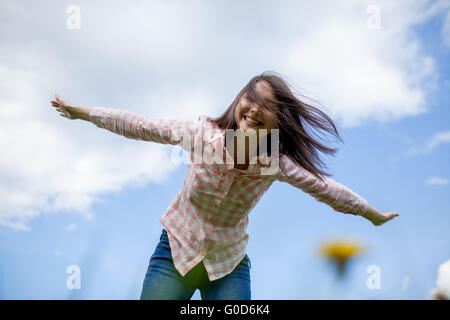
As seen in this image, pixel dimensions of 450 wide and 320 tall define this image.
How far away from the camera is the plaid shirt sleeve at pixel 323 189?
2701 millimetres

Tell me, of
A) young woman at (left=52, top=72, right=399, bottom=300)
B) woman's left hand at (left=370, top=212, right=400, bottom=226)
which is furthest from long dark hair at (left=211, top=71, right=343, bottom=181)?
woman's left hand at (left=370, top=212, right=400, bottom=226)

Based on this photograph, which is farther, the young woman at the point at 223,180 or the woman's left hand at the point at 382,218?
the woman's left hand at the point at 382,218

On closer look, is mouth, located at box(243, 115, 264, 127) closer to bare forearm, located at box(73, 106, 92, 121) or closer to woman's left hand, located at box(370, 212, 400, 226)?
bare forearm, located at box(73, 106, 92, 121)

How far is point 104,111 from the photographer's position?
2.63 meters

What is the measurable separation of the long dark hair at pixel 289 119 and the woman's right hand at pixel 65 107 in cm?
76

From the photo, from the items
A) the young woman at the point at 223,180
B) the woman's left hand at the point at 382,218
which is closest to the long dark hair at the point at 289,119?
the young woman at the point at 223,180

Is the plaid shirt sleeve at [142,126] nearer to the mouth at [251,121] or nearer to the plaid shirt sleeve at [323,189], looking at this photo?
the mouth at [251,121]

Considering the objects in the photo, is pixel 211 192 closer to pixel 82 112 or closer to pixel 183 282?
pixel 183 282

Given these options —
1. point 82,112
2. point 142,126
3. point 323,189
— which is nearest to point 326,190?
point 323,189

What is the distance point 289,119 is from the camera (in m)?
2.79

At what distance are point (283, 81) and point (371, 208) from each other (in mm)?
907

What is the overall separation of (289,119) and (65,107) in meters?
1.23
